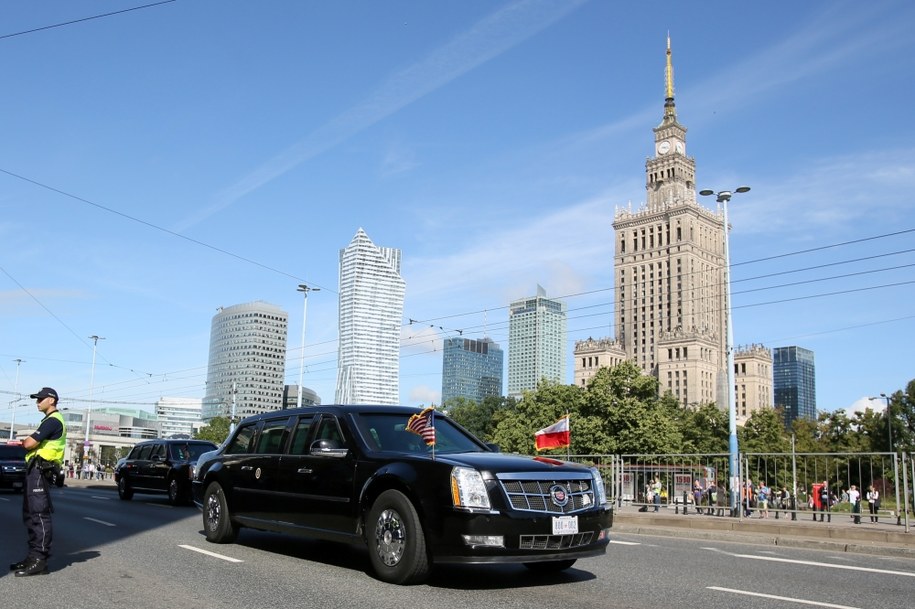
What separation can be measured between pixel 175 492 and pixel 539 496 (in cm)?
1492

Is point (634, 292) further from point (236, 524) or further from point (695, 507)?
point (236, 524)

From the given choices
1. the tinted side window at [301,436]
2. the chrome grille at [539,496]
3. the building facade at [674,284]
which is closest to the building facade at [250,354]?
the building facade at [674,284]

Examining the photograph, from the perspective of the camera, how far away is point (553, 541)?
6.90 meters

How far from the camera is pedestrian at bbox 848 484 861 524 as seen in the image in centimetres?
1546

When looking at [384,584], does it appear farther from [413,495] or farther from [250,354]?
[250,354]

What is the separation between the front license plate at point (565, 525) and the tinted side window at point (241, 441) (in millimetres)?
4595

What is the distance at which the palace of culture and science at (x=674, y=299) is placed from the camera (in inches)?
6339

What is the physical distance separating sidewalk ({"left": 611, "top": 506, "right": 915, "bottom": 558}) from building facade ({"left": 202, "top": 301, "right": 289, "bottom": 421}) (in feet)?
431

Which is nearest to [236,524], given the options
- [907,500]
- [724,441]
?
[907,500]

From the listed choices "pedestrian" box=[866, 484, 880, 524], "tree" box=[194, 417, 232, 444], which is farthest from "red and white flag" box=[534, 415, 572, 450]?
"tree" box=[194, 417, 232, 444]

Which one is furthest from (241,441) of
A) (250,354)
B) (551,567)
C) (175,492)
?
(250,354)

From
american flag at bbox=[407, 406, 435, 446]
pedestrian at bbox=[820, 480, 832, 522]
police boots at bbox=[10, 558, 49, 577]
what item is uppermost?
american flag at bbox=[407, 406, 435, 446]

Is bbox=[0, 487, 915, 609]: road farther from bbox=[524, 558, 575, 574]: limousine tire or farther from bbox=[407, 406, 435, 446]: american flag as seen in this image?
bbox=[407, 406, 435, 446]: american flag

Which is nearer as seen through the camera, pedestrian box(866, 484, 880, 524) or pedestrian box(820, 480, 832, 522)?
pedestrian box(866, 484, 880, 524)
